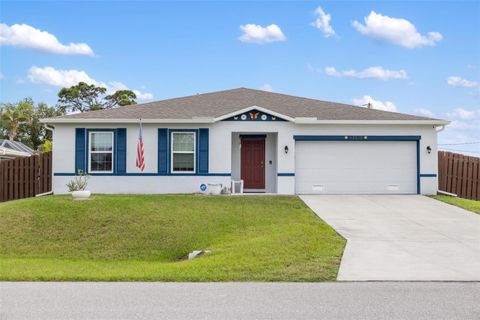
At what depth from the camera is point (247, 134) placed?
17672mm

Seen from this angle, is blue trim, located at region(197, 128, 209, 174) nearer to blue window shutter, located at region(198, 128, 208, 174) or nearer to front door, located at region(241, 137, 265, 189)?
blue window shutter, located at region(198, 128, 208, 174)

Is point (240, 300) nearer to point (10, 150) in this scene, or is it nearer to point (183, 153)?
point (183, 153)

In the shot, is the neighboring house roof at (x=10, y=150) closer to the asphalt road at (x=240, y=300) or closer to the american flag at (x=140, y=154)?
the american flag at (x=140, y=154)

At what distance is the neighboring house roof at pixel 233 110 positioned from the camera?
17109 mm

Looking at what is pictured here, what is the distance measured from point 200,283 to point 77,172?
11789mm

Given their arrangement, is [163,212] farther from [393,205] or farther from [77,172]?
[393,205]

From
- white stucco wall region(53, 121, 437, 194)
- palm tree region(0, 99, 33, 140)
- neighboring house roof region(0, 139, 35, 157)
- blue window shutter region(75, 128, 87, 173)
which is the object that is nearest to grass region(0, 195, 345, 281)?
white stucco wall region(53, 121, 437, 194)

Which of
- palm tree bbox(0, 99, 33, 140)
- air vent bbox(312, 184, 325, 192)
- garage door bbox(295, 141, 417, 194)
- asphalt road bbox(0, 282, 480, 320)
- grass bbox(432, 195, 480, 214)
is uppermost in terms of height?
palm tree bbox(0, 99, 33, 140)

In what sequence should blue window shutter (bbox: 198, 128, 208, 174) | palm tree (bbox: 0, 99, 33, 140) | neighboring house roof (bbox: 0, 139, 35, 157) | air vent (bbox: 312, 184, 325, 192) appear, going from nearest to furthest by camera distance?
blue window shutter (bbox: 198, 128, 208, 174), air vent (bbox: 312, 184, 325, 192), neighboring house roof (bbox: 0, 139, 35, 157), palm tree (bbox: 0, 99, 33, 140)

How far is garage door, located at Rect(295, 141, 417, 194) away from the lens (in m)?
17.4

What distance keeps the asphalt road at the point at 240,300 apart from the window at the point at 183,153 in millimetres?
10440

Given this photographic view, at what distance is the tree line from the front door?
29839mm

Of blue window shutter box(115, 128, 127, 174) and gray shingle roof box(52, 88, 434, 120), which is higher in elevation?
gray shingle roof box(52, 88, 434, 120)

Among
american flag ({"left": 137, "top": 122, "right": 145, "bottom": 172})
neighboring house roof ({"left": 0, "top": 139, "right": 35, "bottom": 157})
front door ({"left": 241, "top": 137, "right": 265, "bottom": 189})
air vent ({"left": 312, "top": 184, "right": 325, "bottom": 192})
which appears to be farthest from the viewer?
neighboring house roof ({"left": 0, "top": 139, "right": 35, "bottom": 157})
